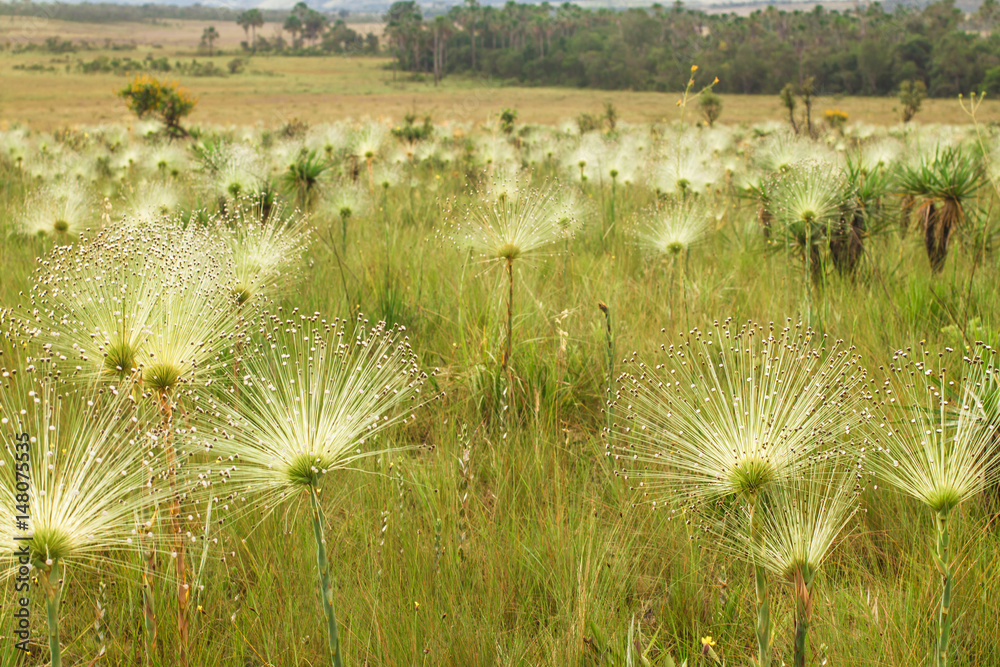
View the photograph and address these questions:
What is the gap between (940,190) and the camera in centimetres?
536

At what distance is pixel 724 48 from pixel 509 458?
74.7 m

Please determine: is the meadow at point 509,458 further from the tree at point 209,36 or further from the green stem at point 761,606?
the tree at point 209,36

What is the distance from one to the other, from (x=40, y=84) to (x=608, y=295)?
256 feet

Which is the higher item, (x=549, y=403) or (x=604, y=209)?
(x=604, y=209)

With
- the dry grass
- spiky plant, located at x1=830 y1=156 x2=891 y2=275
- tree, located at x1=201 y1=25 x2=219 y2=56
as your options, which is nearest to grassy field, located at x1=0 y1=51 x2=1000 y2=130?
spiky plant, located at x1=830 y1=156 x2=891 y2=275

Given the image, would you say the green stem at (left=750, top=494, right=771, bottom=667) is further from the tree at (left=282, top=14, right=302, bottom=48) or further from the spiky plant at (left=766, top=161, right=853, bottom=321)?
the tree at (left=282, top=14, right=302, bottom=48)

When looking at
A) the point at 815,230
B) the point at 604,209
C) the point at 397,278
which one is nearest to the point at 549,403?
the point at 397,278

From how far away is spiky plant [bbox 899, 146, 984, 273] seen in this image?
5.28 meters

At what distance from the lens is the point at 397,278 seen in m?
5.29

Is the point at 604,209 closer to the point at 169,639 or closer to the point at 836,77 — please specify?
the point at 169,639

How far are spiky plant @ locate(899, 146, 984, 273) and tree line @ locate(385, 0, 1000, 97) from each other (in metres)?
53.0

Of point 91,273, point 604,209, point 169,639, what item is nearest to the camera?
point 169,639

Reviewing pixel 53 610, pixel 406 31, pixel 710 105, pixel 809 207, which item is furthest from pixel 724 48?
pixel 53 610

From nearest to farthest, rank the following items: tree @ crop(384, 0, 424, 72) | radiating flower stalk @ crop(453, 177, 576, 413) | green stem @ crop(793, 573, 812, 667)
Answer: green stem @ crop(793, 573, 812, 667), radiating flower stalk @ crop(453, 177, 576, 413), tree @ crop(384, 0, 424, 72)
